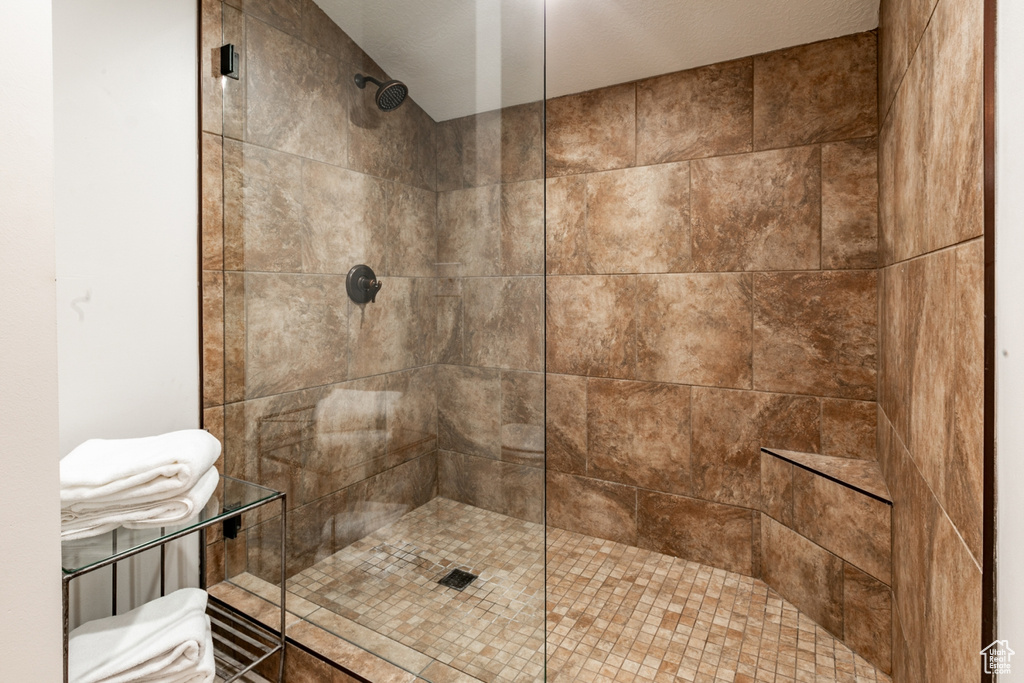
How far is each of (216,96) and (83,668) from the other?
1410mm

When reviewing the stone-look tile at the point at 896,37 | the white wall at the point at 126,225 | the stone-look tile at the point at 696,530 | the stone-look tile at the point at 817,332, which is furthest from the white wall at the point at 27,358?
the stone-look tile at the point at 817,332

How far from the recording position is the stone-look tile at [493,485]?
3.48 ft

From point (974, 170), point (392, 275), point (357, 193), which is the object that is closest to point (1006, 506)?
point (974, 170)

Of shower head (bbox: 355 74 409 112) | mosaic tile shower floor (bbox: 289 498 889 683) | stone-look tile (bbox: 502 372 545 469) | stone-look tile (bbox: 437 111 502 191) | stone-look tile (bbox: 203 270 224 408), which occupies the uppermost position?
shower head (bbox: 355 74 409 112)

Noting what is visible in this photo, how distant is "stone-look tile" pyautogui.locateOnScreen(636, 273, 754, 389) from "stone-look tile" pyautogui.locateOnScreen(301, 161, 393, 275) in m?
1.15

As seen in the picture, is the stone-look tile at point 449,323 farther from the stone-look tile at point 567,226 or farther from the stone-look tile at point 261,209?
the stone-look tile at point 567,226

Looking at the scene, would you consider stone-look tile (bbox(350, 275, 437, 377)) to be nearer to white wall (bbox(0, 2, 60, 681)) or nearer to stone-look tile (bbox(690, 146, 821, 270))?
white wall (bbox(0, 2, 60, 681))

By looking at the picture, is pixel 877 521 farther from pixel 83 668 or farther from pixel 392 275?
pixel 83 668

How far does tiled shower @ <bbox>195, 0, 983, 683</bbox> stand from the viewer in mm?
1045

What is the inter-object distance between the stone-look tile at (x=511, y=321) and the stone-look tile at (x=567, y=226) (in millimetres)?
1053

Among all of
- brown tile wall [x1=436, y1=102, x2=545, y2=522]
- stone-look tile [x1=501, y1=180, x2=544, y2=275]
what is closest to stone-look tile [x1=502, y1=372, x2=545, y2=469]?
brown tile wall [x1=436, y1=102, x2=545, y2=522]

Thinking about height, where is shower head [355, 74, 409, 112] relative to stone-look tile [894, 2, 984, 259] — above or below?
above

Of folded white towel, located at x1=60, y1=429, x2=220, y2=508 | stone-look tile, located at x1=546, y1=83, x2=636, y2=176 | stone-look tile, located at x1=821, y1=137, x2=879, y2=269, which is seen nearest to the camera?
folded white towel, located at x1=60, y1=429, x2=220, y2=508

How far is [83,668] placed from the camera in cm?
93
